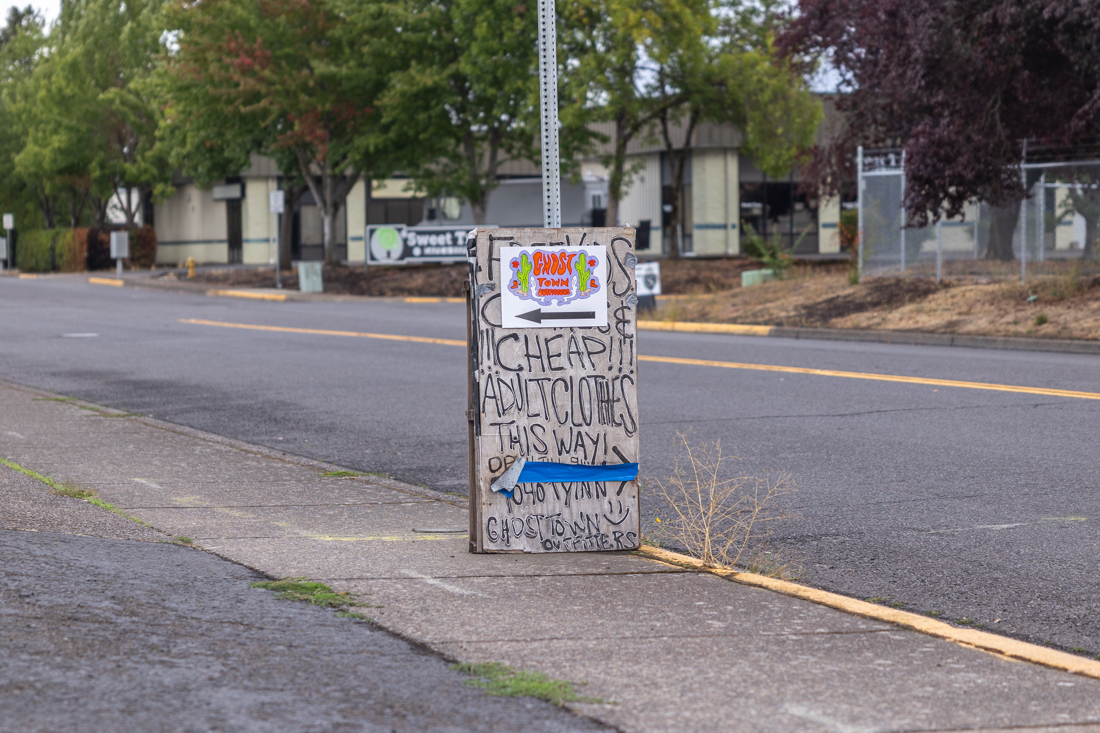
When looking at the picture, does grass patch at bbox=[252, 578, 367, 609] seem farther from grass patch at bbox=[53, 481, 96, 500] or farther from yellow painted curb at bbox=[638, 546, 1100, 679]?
grass patch at bbox=[53, 481, 96, 500]

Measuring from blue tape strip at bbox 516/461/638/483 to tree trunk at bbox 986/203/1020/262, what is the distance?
18.9 metres

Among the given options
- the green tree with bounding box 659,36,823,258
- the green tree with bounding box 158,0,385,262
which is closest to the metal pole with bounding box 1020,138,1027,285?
the green tree with bounding box 659,36,823,258

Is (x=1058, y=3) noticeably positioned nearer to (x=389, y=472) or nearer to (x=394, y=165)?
(x=389, y=472)

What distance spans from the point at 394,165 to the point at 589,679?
Answer: 36.0m

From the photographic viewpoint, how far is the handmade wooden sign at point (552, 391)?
20.1 feet

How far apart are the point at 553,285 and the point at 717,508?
1.67 meters

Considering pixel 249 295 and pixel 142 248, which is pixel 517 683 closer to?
pixel 249 295

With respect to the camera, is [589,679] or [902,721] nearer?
[902,721]

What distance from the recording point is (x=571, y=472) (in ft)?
20.5

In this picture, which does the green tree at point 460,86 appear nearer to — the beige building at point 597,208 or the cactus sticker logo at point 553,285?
the beige building at point 597,208

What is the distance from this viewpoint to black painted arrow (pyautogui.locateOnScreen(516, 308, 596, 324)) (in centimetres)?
618

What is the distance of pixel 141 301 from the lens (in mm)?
33188

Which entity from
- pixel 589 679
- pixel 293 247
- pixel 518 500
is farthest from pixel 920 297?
pixel 293 247

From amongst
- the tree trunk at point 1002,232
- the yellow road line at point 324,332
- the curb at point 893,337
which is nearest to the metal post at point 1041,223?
the tree trunk at point 1002,232
